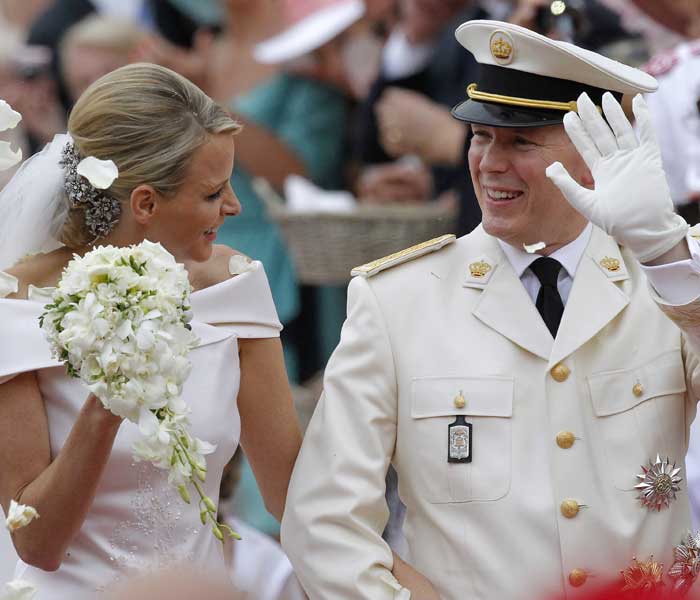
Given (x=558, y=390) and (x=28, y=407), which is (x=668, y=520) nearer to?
(x=558, y=390)

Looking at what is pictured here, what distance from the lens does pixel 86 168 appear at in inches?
132

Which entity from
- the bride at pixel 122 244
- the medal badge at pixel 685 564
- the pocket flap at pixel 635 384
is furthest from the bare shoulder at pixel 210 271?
the medal badge at pixel 685 564

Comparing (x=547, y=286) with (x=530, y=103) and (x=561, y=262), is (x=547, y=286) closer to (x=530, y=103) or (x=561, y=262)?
(x=561, y=262)

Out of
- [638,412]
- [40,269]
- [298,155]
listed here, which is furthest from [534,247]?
[298,155]

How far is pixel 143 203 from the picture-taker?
3488 millimetres

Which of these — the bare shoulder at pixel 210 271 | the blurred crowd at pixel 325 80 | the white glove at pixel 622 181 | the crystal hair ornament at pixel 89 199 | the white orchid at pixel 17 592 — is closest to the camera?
the white orchid at pixel 17 592

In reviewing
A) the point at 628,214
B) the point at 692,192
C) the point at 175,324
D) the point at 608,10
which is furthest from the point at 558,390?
the point at 608,10

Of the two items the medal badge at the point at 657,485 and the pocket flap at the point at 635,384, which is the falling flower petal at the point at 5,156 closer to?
the pocket flap at the point at 635,384

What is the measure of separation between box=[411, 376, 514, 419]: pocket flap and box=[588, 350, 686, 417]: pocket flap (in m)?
0.19

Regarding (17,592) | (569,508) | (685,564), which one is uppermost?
(17,592)

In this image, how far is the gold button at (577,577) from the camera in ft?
10.9

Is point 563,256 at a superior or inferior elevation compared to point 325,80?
inferior

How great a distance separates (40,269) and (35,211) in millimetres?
128

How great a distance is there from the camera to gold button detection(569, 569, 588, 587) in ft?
10.9
